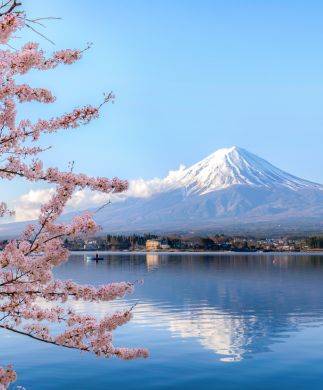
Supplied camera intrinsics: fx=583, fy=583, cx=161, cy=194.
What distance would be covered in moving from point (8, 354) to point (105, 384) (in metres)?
6.20

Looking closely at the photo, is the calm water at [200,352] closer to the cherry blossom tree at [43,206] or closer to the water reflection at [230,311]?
the water reflection at [230,311]

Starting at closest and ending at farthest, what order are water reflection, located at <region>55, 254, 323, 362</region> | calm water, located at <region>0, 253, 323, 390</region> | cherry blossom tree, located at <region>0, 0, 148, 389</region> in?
cherry blossom tree, located at <region>0, 0, 148, 389</region> < calm water, located at <region>0, 253, 323, 390</region> < water reflection, located at <region>55, 254, 323, 362</region>

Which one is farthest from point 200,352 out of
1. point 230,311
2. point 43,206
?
point 43,206

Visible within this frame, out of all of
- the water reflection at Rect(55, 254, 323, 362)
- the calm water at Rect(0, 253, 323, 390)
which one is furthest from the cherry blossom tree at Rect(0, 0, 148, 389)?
the water reflection at Rect(55, 254, 323, 362)

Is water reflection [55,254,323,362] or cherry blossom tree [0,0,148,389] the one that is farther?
water reflection [55,254,323,362]

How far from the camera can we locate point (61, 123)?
635 cm

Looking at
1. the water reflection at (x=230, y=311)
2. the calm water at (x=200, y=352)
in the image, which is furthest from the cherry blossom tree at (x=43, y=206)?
the water reflection at (x=230, y=311)

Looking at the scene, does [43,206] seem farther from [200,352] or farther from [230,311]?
[230,311]

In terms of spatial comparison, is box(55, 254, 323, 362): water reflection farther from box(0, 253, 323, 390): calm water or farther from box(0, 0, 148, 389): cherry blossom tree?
box(0, 0, 148, 389): cherry blossom tree

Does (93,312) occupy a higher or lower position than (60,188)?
lower

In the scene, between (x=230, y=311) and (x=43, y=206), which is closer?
(x=43, y=206)

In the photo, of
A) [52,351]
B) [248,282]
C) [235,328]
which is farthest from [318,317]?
[248,282]

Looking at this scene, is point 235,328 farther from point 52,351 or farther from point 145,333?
point 52,351

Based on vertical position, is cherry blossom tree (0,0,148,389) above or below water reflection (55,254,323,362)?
above
